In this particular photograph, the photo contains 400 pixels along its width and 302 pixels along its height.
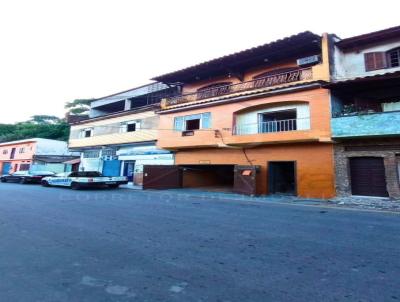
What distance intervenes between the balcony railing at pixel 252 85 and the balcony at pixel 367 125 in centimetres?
328

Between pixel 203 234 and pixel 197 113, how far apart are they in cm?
1406

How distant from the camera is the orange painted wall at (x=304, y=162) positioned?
526 inches

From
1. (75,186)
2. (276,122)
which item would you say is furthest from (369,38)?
(75,186)

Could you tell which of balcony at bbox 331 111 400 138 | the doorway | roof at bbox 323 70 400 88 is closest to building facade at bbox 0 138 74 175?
the doorway

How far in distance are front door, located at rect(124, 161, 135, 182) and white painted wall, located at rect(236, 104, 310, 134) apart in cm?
1150

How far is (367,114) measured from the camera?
11938 millimetres

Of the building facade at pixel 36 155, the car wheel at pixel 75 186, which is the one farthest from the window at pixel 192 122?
the building facade at pixel 36 155

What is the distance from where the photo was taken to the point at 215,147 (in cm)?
1805

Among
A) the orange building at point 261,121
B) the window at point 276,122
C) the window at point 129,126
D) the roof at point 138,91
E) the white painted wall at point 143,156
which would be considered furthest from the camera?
the roof at point 138,91

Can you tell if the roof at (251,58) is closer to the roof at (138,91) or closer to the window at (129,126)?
the roof at (138,91)

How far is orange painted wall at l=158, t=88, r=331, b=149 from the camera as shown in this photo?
1341 cm

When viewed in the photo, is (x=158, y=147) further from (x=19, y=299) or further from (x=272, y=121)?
(x=19, y=299)

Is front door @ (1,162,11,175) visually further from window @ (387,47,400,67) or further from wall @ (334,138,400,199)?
window @ (387,47,400,67)

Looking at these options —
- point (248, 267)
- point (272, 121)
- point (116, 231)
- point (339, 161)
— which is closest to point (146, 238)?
point (116, 231)
